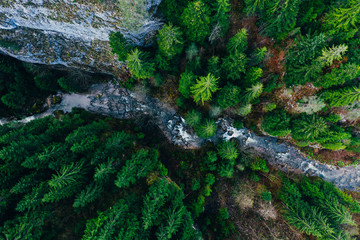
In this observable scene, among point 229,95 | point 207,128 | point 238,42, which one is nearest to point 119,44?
point 238,42

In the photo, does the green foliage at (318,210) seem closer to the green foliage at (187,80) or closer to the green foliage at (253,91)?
the green foliage at (253,91)

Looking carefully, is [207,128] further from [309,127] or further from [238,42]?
[309,127]

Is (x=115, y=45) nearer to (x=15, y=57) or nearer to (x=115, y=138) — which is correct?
(x=115, y=138)

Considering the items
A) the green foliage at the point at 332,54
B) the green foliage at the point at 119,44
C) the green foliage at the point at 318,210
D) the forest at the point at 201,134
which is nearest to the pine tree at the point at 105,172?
the forest at the point at 201,134

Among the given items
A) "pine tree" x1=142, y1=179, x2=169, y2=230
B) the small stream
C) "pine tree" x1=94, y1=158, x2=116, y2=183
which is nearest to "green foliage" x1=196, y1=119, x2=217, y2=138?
the small stream

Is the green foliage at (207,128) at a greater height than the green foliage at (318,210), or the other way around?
the green foliage at (207,128)

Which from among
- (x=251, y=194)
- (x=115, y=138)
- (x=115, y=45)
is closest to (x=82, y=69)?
(x=115, y=45)

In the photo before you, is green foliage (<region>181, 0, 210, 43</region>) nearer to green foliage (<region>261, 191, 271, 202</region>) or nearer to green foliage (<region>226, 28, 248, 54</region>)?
green foliage (<region>226, 28, 248, 54</region>)
